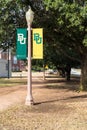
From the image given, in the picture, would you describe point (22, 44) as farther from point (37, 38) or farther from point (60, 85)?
point (60, 85)

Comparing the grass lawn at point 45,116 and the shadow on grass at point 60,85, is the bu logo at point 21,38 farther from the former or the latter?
the shadow on grass at point 60,85

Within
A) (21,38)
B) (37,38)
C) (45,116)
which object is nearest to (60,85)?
(21,38)

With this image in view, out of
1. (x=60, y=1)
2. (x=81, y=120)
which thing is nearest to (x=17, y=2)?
(x=60, y=1)

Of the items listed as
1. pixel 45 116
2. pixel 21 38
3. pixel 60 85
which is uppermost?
pixel 21 38

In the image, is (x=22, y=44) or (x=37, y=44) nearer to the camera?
(x=37, y=44)

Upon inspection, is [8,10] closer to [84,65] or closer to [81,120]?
[84,65]

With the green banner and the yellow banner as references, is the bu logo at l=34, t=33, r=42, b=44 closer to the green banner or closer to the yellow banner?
the yellow banner

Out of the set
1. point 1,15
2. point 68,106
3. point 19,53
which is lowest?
point 68,106

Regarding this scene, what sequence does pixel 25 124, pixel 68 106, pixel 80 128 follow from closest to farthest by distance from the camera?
pixel 80 128 < pixel 25 124 < pixel 68 106

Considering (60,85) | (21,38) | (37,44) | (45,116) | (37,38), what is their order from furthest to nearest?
(60,85)
(21,38)
(37,38)
(37,44)
(45,116)

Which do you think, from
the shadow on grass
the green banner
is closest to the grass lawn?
the green banner

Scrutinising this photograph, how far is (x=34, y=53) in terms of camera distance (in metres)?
20.2

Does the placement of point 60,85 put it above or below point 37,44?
below

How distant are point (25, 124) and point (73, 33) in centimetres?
1281
